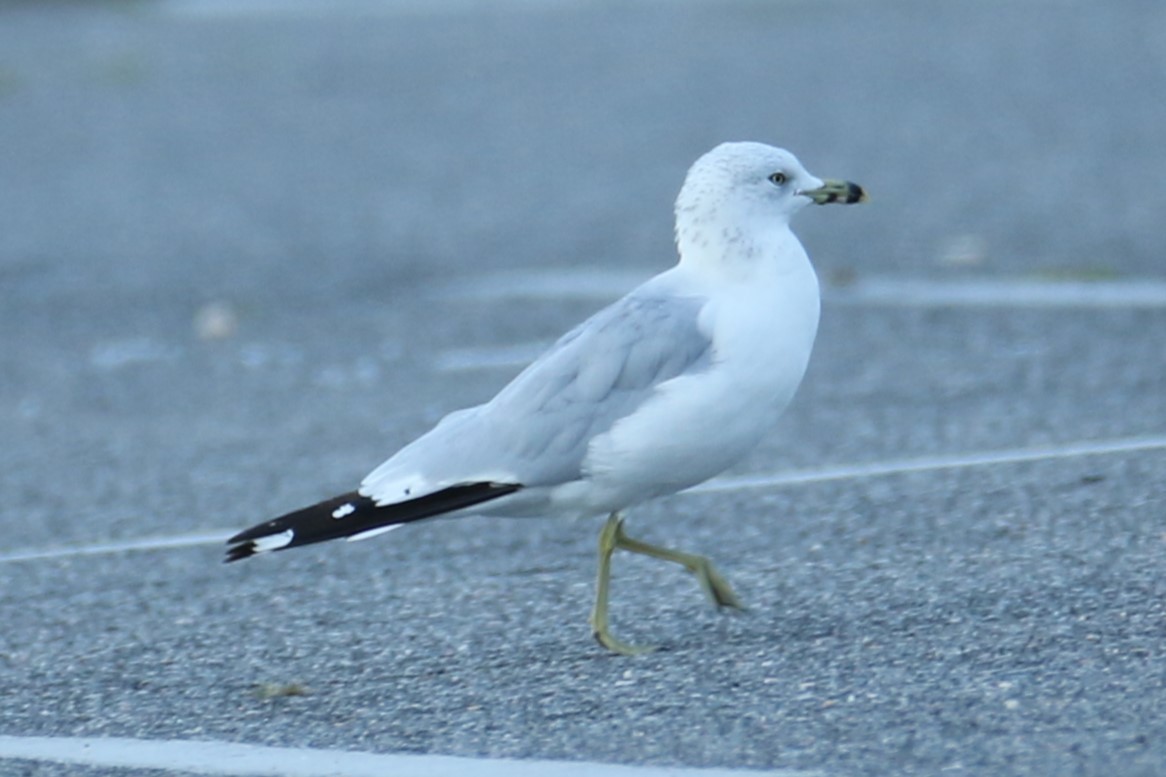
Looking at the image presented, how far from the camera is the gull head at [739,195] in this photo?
4.23 metres

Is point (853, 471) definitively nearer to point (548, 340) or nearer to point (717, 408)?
point (717, 408)

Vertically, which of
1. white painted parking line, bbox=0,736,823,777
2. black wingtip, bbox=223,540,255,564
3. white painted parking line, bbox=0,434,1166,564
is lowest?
white painted parking line, bbox=0,736,823,777

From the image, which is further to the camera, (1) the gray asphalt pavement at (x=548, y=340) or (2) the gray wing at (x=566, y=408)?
(2) the gray wing at (x=566, y=408)

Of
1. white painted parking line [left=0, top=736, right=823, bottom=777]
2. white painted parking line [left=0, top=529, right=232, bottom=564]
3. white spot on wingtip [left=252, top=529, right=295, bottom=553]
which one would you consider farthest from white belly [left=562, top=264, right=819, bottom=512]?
white painted parking line [left=0, top=529, right=232, bottom=564]

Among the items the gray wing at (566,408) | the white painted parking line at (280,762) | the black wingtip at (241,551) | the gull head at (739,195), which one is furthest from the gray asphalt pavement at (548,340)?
the gull head at (739,195)

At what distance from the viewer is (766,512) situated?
5.54 meters

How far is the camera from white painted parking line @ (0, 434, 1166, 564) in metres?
5.70

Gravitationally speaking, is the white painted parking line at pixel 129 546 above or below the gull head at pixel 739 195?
below

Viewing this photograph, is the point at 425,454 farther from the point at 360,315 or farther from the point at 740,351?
the point at 360,315

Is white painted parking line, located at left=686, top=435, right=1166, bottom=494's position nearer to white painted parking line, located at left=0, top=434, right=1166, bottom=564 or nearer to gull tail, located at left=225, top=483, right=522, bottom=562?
white painted parking line, located at left=0, top=434, right=1166, bottom=564

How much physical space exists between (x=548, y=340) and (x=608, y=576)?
171 inches

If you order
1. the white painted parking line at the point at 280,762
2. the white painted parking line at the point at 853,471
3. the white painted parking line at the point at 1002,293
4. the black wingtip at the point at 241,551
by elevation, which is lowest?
the white painted parking line at the point at 280,762

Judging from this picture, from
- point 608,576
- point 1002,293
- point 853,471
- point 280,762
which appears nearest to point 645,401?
point 608,576

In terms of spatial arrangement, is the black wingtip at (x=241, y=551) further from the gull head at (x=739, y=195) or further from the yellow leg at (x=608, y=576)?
the gull head at (x=739, y=195)
